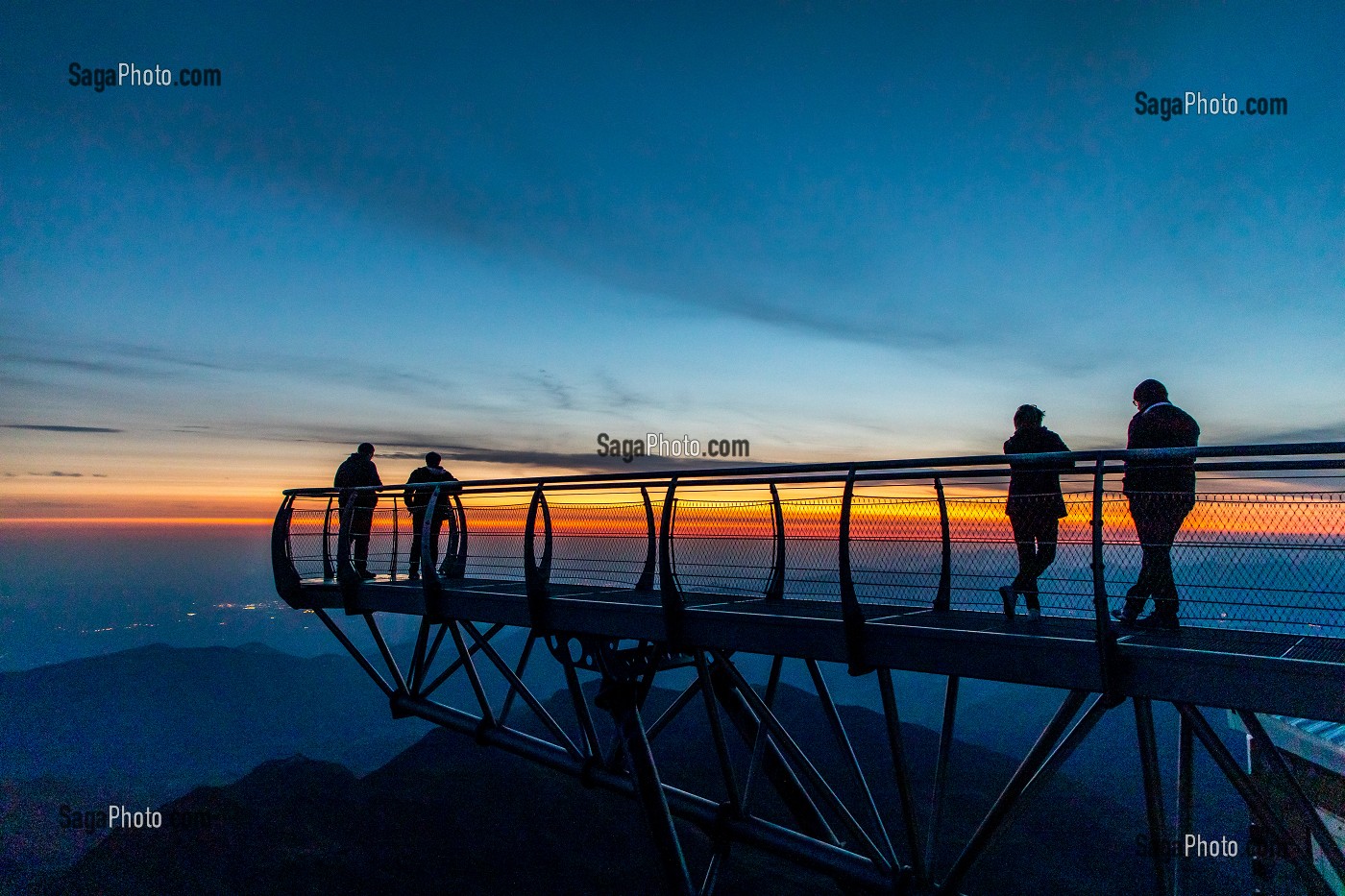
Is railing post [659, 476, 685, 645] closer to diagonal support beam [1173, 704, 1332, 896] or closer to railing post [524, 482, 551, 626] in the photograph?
railing post [524, 482, 551, 626]

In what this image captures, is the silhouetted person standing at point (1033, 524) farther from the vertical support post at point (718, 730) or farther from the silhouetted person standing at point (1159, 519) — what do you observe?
the vertical support post at point (718, 730)

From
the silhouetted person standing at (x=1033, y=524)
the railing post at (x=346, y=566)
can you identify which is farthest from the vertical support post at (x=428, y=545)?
the silhouetted person standing at (x=1033, y=524)

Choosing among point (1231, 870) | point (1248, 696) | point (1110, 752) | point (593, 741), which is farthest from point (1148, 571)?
point (1110, 752)

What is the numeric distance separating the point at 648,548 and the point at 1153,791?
4.87 metres

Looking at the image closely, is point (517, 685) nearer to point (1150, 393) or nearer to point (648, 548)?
point (648, 548)

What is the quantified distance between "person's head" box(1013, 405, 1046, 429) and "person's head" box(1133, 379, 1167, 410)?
78cm

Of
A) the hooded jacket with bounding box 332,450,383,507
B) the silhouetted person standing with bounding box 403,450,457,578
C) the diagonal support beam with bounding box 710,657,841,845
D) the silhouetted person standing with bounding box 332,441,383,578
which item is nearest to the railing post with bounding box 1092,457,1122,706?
the diagonal support beam with bounding box 710,657,841,845

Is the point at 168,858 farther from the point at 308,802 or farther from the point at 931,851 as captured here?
the point at 931,851

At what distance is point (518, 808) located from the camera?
8119 cm

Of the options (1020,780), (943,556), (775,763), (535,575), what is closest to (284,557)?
(535,575)

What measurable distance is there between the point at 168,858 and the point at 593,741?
256ft

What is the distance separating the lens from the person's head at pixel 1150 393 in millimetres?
5680

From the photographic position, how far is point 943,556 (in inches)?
247

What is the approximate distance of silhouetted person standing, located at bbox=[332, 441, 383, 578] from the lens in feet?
33.7
